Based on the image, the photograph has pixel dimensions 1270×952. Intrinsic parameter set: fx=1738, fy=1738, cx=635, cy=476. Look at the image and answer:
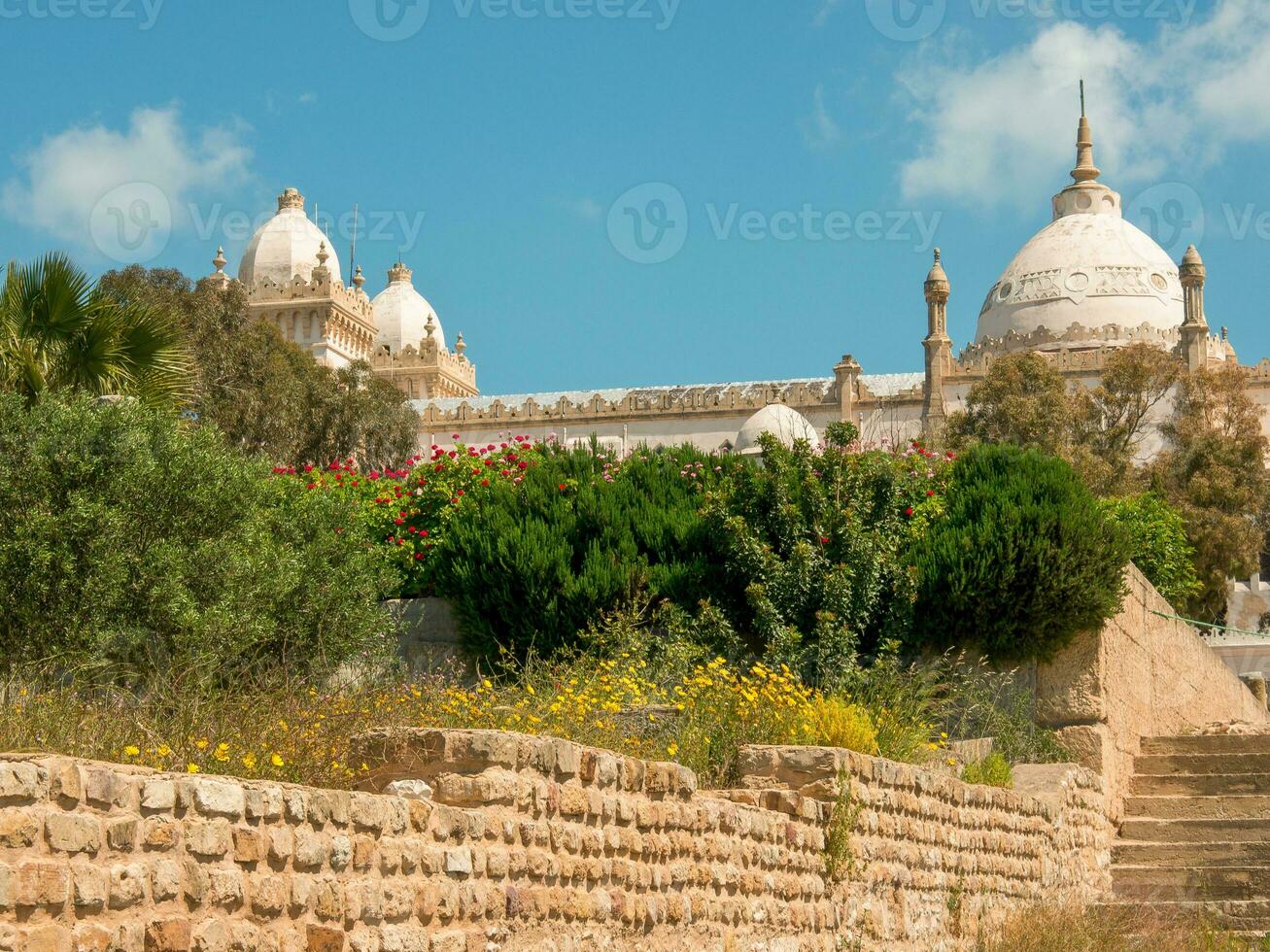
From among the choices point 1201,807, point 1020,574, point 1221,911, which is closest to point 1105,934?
point 1221,911

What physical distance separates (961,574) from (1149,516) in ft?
40.7

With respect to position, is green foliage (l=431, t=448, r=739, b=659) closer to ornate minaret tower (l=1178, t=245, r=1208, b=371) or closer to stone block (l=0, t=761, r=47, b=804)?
stone block (l=0, t=761, r=47, b=804)

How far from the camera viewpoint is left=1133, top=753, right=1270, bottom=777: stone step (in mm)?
13648

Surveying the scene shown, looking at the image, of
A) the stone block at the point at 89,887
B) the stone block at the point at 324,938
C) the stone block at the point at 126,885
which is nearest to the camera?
the stone block at the point at 89,887

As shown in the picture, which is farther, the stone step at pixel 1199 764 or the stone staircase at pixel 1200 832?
the stone step at pixel 1199 764

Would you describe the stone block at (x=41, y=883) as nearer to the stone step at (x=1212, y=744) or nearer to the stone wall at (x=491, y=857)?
the stone wall at (x=491, y=857)

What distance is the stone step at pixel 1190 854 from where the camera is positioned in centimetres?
1217

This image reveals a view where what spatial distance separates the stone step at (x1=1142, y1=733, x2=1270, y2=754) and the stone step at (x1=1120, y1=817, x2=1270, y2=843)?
4.25 feet

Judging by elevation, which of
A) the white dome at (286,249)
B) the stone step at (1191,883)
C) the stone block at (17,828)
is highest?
the white dome at (286,249)

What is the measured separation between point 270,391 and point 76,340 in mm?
26459

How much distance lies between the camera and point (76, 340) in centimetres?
1327

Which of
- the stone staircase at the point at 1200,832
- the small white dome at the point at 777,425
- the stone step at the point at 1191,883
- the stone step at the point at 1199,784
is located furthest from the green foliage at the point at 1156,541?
the stone step at the point at 1191,883

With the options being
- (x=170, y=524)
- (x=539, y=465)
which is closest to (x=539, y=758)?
(x=170, y=524)

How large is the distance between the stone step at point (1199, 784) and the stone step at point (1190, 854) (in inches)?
34.5
